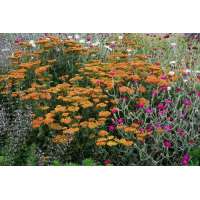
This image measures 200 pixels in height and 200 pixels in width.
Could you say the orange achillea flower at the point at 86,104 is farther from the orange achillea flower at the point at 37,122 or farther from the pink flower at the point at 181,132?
the pink flower at the point at 181,132

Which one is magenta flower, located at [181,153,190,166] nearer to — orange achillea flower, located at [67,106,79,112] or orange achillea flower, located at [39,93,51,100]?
orange achillea flower, located at [67,106,79,112]

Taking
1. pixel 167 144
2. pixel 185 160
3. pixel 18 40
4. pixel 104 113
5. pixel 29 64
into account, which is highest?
pixel 18 40

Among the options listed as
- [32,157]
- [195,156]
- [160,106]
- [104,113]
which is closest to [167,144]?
[195,156]

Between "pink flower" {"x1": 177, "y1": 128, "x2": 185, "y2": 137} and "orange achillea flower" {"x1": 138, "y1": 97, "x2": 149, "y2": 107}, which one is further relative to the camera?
"orange achillea flower" {"x1": 138, "y1": 97, "x2": 149, "y2": 107}

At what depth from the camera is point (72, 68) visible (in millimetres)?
6559

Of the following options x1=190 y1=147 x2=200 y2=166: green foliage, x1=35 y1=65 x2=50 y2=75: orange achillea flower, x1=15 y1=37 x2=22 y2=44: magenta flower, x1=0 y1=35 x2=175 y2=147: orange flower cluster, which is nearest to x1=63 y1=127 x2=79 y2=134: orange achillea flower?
x1=0 y1=35 x2=175 y2=147: orange flower cluster

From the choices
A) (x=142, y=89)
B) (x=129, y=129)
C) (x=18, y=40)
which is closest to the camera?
(x=129, y=129)

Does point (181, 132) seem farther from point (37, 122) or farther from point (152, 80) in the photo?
point (37, 122)

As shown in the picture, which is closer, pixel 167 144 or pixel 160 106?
pixel 167 144

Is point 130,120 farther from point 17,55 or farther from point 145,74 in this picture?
point 17,55

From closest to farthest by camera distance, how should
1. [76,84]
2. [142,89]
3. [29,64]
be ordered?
[142,89] < [76,84] < [29,64]

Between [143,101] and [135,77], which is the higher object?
[135,77]

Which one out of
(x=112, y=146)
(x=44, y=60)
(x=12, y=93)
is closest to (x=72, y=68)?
(x=44, y=60)

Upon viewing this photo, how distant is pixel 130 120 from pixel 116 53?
1267 mm
